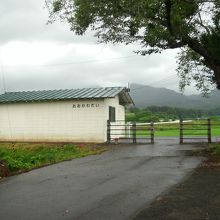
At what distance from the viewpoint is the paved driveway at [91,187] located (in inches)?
320

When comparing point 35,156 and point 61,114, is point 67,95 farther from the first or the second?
point 35,156

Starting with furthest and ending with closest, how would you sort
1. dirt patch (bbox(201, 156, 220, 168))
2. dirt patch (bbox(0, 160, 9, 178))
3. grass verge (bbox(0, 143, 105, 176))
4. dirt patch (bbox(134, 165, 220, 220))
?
1. grass verge (bbox(0, 143, 105, 176))
2. dirt patch (bbox(201, 156, 220, 168))
3. dirt patch (bbox(0, 160, 9, 178))
4. dirt patch (bbox(134, 165, 220, 220))

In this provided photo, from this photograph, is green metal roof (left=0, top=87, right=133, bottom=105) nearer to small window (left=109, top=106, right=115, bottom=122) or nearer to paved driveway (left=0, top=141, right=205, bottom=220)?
small window (left=109, top=106, right=115, bottom=122)

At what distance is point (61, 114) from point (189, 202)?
19.0 m

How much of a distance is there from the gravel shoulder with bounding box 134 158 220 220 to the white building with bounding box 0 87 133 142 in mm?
14565

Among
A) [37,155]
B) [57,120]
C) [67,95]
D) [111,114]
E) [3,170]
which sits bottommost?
[37,155]

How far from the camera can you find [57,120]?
1062 inches


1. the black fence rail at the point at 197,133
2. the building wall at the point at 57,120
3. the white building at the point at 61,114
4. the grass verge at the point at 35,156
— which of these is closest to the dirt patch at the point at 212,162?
the grass verge at the point at 35,156

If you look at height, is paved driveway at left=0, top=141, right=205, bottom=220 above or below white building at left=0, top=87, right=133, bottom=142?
below

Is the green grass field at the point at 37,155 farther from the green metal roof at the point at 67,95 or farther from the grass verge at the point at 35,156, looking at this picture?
the green metal roof at the point at 67,95

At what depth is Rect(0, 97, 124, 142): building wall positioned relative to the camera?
1019 inches

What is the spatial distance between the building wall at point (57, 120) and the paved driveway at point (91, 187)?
30.1 ft

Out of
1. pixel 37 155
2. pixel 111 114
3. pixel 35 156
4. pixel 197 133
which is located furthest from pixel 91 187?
pixel 197 133

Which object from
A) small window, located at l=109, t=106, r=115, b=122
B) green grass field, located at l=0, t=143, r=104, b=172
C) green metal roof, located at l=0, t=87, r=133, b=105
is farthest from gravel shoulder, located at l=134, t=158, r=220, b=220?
small window, located at l=109, t=106, r=115, b=122
